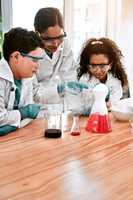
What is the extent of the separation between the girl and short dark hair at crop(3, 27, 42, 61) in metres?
0.58

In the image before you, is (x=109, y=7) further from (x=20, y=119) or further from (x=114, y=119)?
(x=20, y=119)

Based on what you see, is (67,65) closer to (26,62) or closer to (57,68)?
(57,68)

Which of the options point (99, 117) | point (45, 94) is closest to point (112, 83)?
point (45, 94)

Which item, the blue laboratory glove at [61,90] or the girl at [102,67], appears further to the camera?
the girl at [102,67]

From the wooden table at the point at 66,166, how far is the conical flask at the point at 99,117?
0.04m

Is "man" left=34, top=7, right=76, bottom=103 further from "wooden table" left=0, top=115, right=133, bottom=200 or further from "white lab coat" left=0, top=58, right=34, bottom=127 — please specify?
"wooden table" left=0, top=115, right=133, bottom=200

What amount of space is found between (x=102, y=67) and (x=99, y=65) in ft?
0.08

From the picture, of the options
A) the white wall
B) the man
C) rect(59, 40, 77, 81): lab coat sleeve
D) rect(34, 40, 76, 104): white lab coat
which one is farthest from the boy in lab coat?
the white wall

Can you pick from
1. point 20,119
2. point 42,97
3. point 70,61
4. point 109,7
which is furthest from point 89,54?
point 109,7

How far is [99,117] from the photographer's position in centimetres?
149

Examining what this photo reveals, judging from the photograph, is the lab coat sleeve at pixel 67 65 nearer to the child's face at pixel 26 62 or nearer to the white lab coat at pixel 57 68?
the white lab coat at pixel 57 68

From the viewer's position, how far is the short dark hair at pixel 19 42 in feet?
5.34

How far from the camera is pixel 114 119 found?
1.69m

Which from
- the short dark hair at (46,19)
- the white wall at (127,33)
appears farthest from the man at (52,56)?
the white wall at (127,33)
